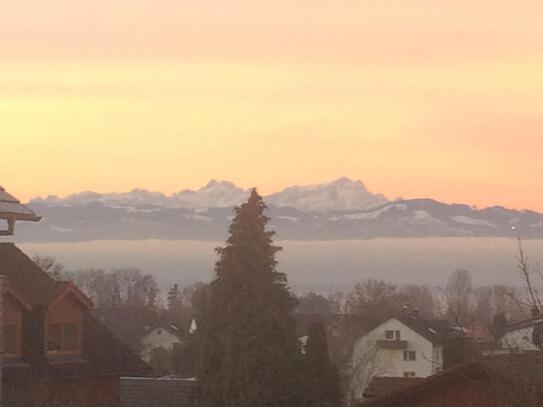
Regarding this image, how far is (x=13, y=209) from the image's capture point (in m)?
19.1

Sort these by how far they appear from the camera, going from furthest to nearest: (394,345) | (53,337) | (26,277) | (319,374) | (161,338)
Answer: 1. (161,338)
2. (394,345)
3. (319,374)
4. (26,277)
5. (53,337)

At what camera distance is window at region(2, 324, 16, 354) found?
911 inches

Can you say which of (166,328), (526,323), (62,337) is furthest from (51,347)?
(166,328)

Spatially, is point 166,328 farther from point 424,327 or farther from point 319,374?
point 319,374

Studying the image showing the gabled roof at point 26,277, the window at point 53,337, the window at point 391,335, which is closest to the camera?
the gabled roof at point 26,277

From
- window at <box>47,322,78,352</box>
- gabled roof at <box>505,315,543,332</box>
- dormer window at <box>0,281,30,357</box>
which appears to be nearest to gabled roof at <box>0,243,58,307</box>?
dormer window at <box>0,281,30,357</box>

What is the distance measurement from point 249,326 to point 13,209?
40.8 ft

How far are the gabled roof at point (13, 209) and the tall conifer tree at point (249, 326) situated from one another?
11967 millimetres

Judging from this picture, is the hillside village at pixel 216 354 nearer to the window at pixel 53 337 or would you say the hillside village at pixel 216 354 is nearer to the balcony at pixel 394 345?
the window at pixel 53 337

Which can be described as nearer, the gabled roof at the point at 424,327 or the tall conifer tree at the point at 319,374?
the tall conifer tree at the point at 319,374

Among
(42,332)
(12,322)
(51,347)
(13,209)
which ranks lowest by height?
(51,347)

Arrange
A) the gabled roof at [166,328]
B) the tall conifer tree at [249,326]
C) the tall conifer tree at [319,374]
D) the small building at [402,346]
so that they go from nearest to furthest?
the tall conifer tree at [249,326] < the tall conifer tree at [319,374] < the small building at [402,346] < the gabled roof at [166,328]

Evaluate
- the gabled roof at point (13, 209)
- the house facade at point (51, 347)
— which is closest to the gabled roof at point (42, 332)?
the house facade at point (51, 347)

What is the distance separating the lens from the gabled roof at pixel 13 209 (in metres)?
18.9
